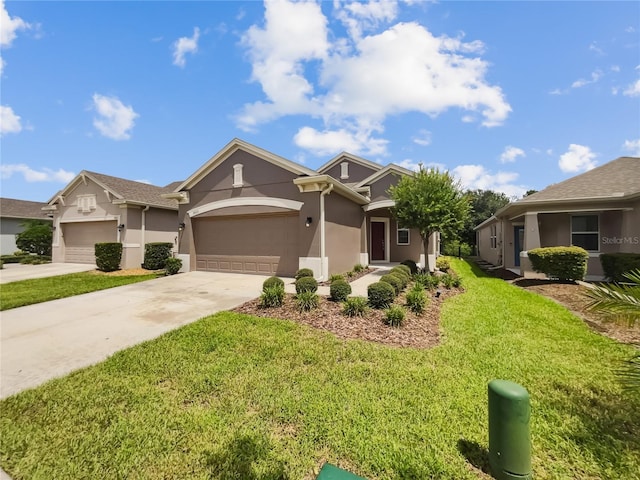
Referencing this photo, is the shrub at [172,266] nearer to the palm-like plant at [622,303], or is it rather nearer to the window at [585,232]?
the palm-like plant at [622,303]

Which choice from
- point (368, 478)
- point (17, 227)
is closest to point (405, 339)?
point (368, 478)

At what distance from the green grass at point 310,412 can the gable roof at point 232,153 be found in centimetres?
772

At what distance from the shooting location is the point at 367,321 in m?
6.04

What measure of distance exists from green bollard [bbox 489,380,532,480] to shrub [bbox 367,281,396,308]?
4.50m

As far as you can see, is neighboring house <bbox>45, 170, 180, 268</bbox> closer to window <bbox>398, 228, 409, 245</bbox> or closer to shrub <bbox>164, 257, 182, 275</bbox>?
shrub <bbox>164, 257, 182, 275</bbox>

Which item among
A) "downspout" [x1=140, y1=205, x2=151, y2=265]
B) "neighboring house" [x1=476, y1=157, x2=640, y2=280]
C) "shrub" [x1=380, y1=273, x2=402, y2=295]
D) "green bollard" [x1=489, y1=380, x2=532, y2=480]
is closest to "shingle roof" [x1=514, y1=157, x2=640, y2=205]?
"neighboring house" [x1=476, y1=157, x2=640, y2=280]

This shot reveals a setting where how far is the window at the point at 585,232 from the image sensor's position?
11.9 meters

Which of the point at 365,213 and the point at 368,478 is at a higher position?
the point at 365,213

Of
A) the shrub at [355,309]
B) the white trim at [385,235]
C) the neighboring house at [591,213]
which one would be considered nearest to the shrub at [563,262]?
the neighboring house at [591,213]

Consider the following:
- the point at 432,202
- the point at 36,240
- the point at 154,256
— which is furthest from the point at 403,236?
the point at 36,240

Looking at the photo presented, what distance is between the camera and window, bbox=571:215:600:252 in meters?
11.9

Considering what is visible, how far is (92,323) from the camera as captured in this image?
244 inches

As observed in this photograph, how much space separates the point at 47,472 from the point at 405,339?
4.88 m

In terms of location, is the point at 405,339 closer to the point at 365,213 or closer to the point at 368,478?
the point at 368,478
